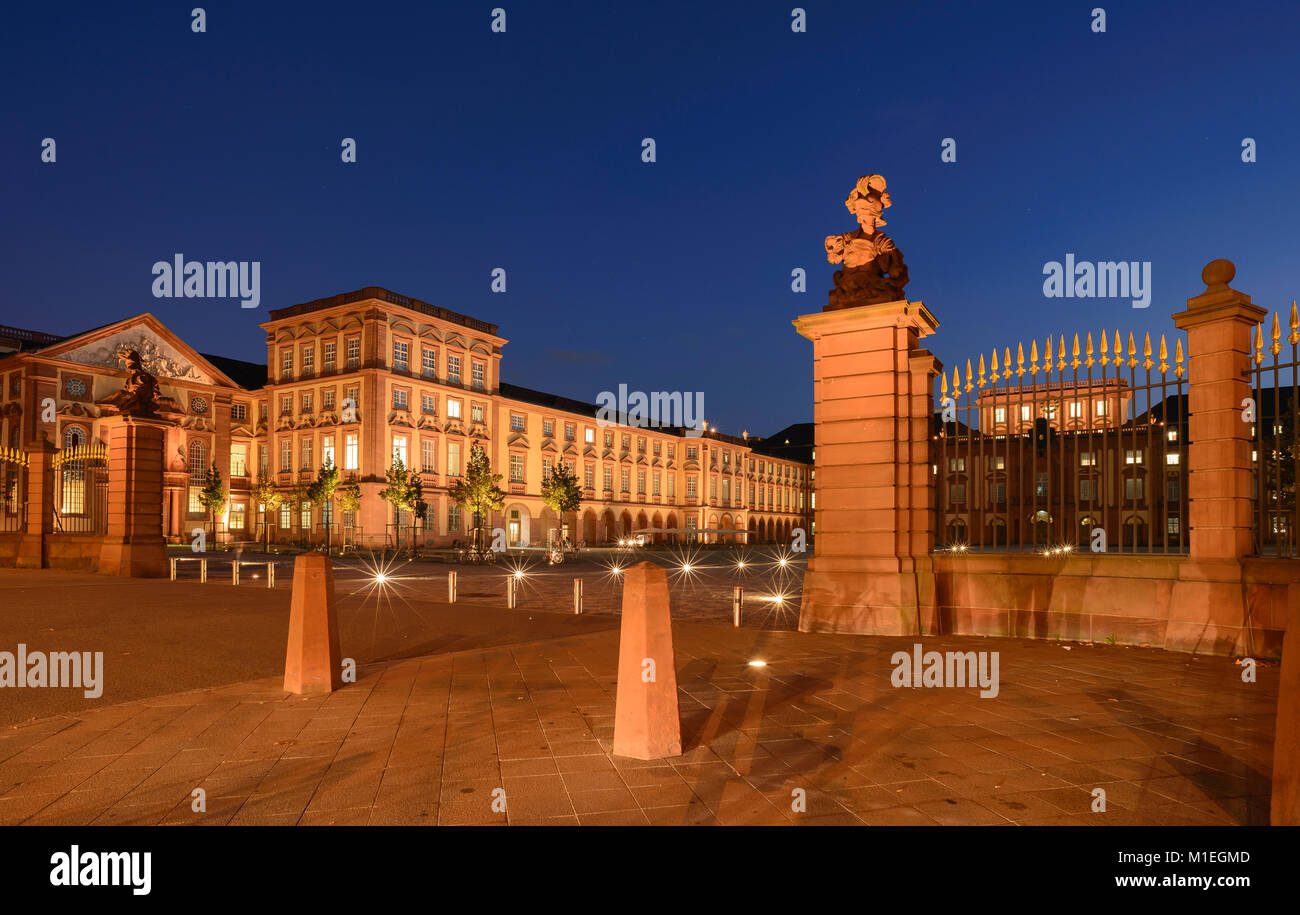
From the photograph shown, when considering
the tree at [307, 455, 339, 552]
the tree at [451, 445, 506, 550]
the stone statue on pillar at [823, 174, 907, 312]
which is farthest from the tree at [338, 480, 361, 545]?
the stone statue on pillar at [823, 174, 907, 312]

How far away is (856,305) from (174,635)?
10524mm

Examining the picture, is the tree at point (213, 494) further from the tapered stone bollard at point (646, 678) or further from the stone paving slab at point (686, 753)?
the tapered stone bollard at point (646, 678)

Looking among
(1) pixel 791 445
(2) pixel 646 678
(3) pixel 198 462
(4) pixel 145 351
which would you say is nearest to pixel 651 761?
(2) pixel 646 678

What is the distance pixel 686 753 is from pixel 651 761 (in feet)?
0.94

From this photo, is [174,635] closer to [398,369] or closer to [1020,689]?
[1020,689]

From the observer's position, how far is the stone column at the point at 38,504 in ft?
70.3

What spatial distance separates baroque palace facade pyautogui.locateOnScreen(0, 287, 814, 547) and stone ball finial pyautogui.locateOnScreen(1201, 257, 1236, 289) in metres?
41.2

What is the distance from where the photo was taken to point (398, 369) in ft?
167

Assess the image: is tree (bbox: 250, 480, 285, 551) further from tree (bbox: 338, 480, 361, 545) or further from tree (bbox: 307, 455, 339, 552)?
tree (bbox: 338, 480, 361, 545)

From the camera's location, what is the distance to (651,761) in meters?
4.95

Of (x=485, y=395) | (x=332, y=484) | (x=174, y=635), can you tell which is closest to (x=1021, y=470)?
(x=174, y=635)

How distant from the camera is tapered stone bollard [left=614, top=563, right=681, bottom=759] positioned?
500 cm

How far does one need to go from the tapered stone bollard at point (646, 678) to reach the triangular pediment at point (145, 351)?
178 feet

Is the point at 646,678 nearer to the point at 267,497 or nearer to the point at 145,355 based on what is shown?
the point at 267,497
